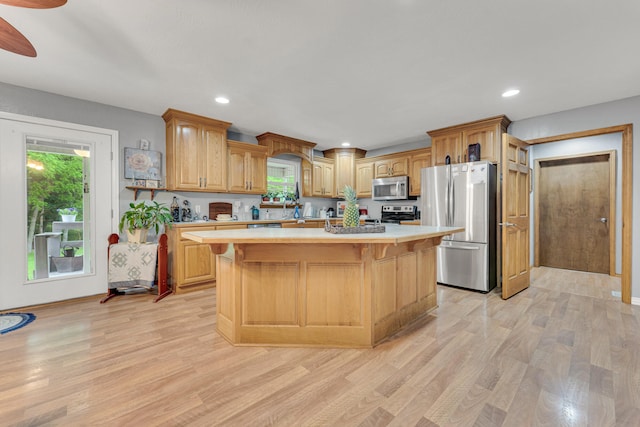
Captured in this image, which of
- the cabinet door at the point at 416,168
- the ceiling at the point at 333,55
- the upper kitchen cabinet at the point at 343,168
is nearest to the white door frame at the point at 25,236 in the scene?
the ceiling at the point at 333,55

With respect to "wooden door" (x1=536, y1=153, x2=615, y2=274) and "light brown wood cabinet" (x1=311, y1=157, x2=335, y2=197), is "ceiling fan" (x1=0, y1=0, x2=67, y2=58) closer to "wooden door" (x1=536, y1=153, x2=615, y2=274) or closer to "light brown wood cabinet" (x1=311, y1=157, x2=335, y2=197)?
"light brown wood cabinet" (x1=311, y1=157, x2=335, y2=197)

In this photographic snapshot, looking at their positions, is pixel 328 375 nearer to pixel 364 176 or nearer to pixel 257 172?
pixel 257 172

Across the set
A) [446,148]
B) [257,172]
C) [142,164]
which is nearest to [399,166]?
[446,148]

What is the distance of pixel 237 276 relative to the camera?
2.20 m

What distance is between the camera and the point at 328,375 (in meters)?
1.86

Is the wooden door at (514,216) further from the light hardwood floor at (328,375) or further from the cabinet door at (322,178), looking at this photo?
the cabinet door at (322,178)

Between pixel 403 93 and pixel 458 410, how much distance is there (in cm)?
295

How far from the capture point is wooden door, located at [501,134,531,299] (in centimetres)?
342

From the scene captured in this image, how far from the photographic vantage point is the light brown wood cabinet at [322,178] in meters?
5.70

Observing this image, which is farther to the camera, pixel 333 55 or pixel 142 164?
pixel 142 164

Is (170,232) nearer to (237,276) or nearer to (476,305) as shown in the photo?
(237,276)

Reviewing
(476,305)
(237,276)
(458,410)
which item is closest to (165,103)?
(237,276)

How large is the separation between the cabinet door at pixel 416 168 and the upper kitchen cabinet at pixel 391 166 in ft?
0.38

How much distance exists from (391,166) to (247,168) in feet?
8.97
